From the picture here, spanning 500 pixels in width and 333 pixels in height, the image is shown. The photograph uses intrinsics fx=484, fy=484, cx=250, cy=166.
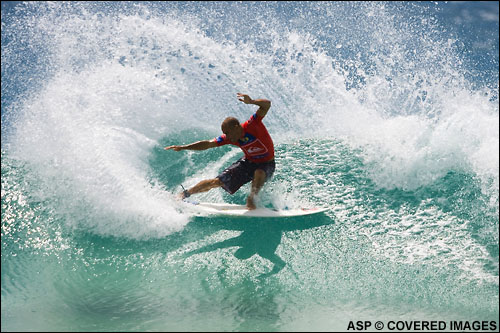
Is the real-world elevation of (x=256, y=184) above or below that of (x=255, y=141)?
below

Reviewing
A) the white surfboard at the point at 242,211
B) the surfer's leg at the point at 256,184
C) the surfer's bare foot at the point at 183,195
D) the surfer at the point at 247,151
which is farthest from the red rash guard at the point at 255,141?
the surfer's bare foot at the point at 183,195

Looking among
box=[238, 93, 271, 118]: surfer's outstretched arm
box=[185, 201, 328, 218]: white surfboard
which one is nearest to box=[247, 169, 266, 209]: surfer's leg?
box=[185, 201, 328, 218]: white surfboard

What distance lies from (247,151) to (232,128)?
2.02 ft

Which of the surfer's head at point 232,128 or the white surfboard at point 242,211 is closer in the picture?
the surfer's head at point 232,128

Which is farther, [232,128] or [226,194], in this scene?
[226,194]

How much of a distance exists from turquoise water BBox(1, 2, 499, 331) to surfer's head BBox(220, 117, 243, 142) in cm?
127

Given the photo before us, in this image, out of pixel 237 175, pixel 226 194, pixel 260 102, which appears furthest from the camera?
pixel 226 194

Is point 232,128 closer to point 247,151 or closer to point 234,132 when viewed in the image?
point 234,132

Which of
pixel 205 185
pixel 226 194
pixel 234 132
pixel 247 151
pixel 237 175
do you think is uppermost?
pixel 234 132

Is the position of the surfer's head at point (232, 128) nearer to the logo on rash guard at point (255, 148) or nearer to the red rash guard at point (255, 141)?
the red rash guard at point (255, 141)

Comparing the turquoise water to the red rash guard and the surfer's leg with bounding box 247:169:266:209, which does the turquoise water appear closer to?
the surfer's leg with bounding box 247:169:266:209

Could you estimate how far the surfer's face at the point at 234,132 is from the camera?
6.66 meters

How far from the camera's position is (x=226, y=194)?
785 cm

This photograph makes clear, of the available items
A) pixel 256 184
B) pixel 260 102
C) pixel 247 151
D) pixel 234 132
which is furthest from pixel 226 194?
pixel 260 102
